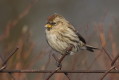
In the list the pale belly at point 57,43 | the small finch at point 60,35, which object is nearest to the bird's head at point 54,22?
the small finch at point 60,35

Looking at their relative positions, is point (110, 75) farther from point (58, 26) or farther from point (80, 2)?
point (80, 2)

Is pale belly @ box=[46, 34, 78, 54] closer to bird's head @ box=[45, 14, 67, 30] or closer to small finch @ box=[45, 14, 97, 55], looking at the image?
small finch @ box=[45, 14, 97, 55]

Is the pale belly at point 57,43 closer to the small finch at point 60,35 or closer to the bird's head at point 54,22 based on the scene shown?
the small finch at point 60,35

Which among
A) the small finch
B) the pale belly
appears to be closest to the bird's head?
the small finch

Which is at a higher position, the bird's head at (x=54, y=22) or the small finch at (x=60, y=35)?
the bird's head at (x=54, y=22)

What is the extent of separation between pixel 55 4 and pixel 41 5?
61 cm

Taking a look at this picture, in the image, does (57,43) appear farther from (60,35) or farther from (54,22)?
(54,22)

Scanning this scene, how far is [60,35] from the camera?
20.6 feet

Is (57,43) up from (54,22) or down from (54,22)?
down

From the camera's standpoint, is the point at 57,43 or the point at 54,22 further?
the point at 54,22

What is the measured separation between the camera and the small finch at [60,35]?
20.1ft

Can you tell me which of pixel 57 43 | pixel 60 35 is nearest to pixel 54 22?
pixel 60 35

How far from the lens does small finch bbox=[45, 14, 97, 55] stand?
6.13 metres

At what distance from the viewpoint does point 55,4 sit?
15227mm
